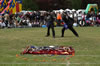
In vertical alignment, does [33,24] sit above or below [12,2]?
below

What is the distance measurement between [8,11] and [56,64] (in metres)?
29.1

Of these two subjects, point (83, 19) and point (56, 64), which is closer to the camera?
point (56, 64)

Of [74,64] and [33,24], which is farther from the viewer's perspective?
[33,24]

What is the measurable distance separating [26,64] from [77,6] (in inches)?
3095

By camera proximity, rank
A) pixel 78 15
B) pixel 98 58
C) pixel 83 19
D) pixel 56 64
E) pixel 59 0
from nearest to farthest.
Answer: pixel 56 64 → pixel 98 58 → pixel 83 19 → pixel 78 15 → pixel 59 0

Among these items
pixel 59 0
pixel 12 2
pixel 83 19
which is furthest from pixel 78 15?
pixel 59 0

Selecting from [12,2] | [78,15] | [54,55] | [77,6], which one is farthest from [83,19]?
[77,6]

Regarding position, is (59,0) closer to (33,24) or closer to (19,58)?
(33,24)

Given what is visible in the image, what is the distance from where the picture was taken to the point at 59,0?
2704 inches

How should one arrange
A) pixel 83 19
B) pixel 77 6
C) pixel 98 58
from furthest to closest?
pixel 77 6 → pixel 83 19 → pixel 98 58

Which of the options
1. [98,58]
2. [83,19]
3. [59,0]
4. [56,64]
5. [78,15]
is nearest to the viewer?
[56,64]

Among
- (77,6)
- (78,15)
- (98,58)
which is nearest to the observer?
(98,58)

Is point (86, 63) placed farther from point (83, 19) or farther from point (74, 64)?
point (83, 19)

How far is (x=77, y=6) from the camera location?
282 feet
